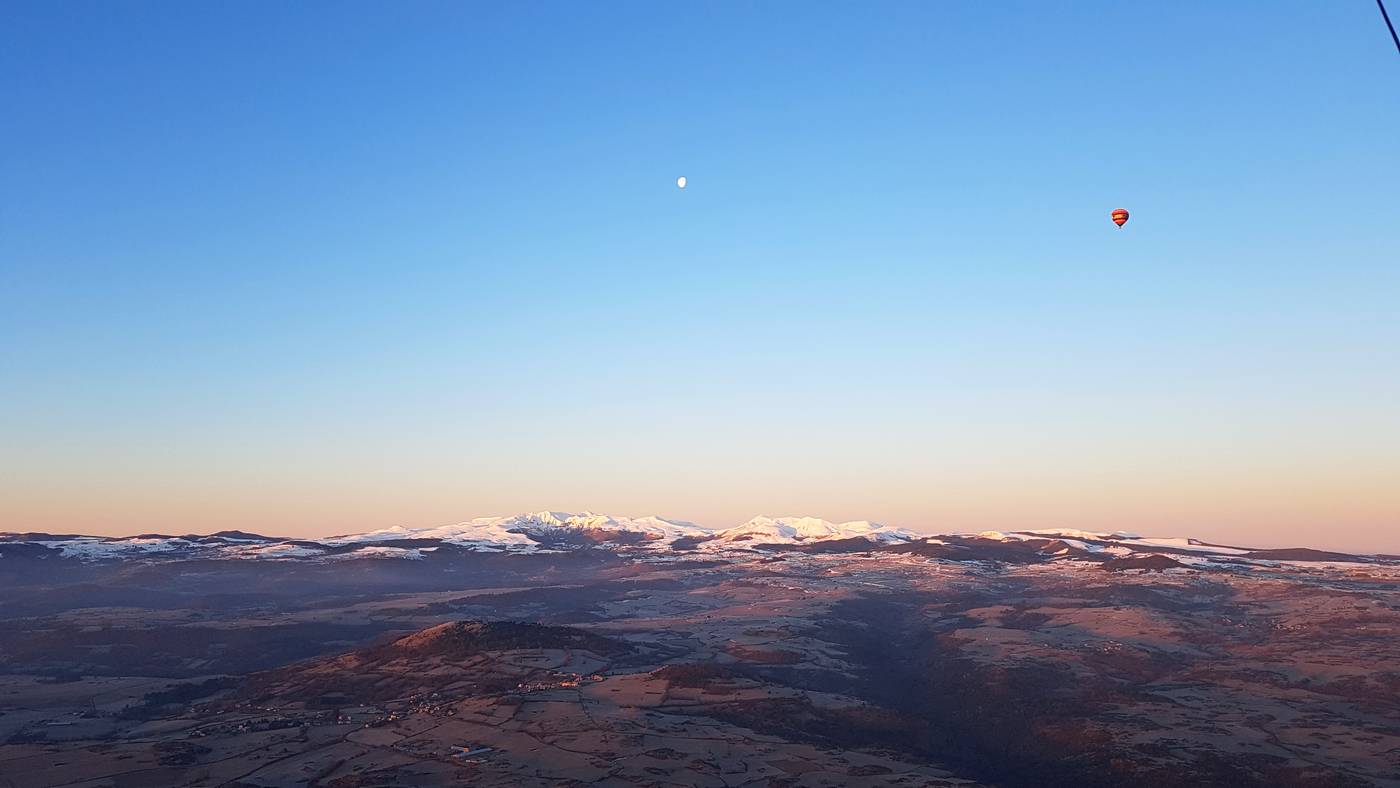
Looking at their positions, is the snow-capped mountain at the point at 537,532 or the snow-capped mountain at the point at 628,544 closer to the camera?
the snow-capped mountain at the point at 628,544

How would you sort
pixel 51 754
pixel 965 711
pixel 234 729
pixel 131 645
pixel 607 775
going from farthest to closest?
pixel 131 645, pixel 965 711, pixel 234 729, pixel 51 754, pixel 607 775

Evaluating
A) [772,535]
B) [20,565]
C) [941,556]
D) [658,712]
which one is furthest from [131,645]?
[772,535]

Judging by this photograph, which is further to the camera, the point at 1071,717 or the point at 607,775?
the point at 1071,717

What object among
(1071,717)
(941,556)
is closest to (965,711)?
(1071,717)

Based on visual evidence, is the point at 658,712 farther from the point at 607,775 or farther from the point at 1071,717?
Answer: the point at 1071,717

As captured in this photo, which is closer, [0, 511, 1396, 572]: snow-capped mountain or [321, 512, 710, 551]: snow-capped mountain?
[0, 511, 1396, 572]: snow-capped mountain

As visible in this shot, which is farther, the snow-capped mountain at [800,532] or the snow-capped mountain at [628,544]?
the snow-capped mountain at [800,532]

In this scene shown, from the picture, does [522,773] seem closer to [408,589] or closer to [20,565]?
[408,589]

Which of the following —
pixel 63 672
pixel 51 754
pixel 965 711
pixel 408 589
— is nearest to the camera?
pixel 51 754

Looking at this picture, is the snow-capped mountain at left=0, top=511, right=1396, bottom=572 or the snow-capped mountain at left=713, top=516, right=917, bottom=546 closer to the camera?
the snow-capped mountain at left=0, top=511, right=1396, bottom=572
